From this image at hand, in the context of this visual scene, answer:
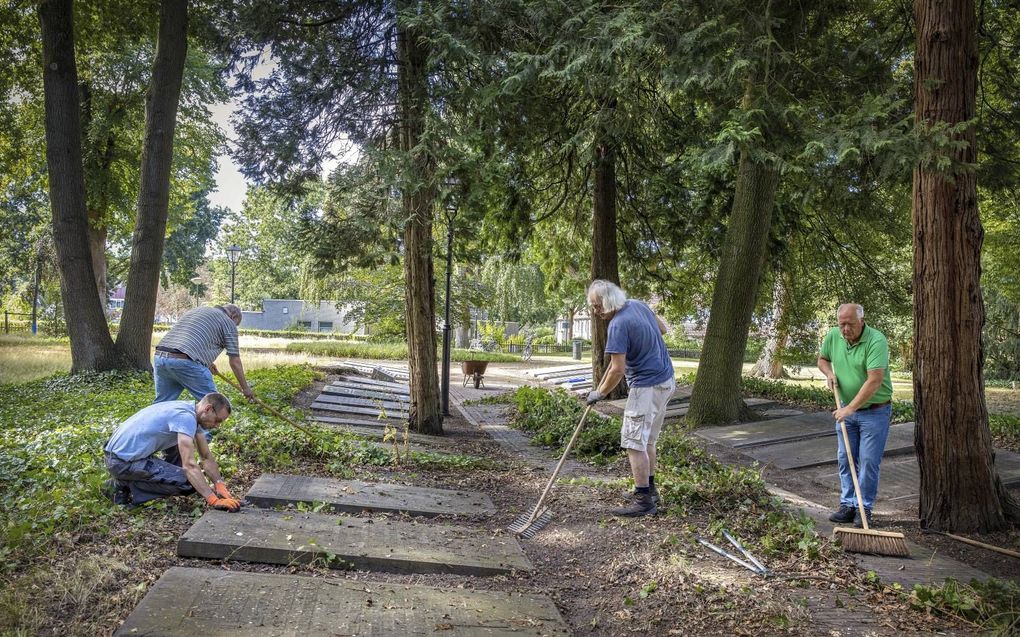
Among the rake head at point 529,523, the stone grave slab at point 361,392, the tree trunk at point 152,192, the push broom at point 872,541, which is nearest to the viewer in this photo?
the push broom at point 872,541

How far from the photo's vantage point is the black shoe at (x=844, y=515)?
216 inches

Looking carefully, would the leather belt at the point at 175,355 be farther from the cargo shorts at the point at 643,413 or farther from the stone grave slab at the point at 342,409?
the stone grave slab at the point at 342,409

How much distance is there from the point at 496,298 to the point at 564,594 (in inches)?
1090

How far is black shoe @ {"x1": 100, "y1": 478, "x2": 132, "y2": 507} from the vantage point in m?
4.88

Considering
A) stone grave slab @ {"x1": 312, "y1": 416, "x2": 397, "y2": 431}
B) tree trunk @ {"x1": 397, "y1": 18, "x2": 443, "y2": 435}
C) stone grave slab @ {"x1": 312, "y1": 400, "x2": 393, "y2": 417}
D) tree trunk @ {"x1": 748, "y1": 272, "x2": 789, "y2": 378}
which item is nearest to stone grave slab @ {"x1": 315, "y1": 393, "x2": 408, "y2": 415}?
stone grave slab @ {"x1": 312, "y1": 400, "x2": 393, "y2": 417}

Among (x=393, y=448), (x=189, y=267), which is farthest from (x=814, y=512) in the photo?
(x=189, y=267)

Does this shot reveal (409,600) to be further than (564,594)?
No

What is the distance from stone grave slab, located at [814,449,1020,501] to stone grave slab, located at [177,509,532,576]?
3.90 metres

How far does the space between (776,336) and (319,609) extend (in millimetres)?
16156

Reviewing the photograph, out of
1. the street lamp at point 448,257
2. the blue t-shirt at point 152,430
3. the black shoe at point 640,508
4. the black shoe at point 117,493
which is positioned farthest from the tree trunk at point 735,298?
the black shoe at point 117,493

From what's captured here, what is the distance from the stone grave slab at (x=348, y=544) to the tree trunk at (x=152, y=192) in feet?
33.8

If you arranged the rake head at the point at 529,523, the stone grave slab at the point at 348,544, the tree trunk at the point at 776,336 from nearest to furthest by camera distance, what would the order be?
the stone grave slab at the point at 348,544 < the rake head at the point at 529,523 < the tree trunk at the point at 776,336

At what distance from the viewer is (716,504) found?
5.69 meters

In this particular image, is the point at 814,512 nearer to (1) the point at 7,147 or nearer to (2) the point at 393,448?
(2) the point at 393,448
